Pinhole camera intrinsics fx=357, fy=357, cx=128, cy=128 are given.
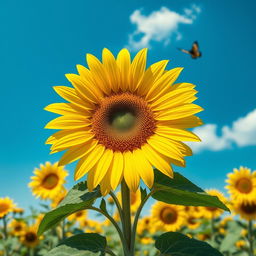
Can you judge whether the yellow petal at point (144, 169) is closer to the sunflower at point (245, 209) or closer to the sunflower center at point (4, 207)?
the sunflower at point (245, 209)

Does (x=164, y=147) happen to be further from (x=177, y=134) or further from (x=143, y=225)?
(x=143, y=225)

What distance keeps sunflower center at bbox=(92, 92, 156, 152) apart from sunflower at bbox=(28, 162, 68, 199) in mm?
5780

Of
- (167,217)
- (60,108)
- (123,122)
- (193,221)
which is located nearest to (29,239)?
(167,217)

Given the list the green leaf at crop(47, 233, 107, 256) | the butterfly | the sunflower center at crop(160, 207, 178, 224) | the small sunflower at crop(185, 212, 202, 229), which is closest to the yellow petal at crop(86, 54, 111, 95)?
the green leaf at crop(47, 233, 107, 256)

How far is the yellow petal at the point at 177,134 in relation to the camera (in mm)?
2748

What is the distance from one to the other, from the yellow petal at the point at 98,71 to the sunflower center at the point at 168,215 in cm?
666

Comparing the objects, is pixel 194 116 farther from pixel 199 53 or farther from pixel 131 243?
pixel 199 53

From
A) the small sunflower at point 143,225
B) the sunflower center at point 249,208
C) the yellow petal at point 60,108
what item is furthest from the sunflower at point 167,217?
the yellow petal at point 60,108

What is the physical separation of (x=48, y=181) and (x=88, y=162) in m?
6.74

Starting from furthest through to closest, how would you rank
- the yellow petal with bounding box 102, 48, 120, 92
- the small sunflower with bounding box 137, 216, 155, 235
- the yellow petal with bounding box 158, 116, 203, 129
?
the small sunflower with bounding box 137, 216, 155, 235, the yellow petal with bounding box 102, 48, 120, 92, the yellow petal with bounding box 158, 116, 203, 129

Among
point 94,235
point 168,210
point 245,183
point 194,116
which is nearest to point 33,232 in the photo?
point 168,210

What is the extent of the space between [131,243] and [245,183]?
6388 millimetres

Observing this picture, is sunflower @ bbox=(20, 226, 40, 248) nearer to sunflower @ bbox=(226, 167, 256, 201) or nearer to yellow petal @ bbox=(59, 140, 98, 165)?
sunflower @ bbox=(226, 167, 256, 201)

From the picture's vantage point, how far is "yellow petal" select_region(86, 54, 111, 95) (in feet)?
9.68
